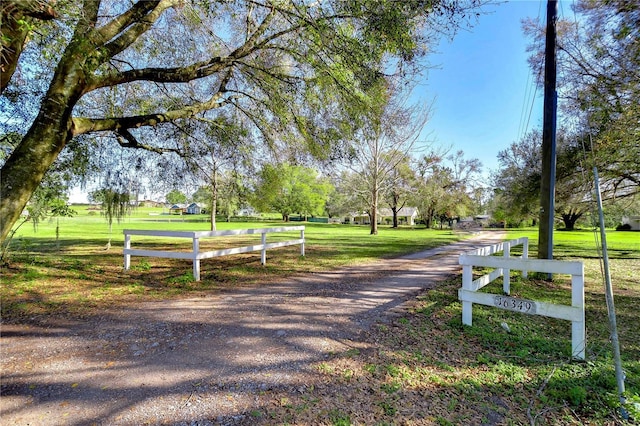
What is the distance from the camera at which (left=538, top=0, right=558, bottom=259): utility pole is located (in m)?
7.22

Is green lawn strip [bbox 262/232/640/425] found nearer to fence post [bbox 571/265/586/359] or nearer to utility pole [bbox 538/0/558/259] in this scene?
fence post [bbox 571/265/586/359]

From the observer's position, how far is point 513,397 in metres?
2.84

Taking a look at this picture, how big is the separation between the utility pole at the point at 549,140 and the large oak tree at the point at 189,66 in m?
4.07

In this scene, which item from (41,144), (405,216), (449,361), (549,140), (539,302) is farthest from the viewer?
(405,216)

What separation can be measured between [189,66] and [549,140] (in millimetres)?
8489

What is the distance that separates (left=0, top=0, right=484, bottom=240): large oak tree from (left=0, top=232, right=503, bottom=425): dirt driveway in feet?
7.30

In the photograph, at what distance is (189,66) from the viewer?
6.79 metres

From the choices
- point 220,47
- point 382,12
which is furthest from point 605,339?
point 220,47

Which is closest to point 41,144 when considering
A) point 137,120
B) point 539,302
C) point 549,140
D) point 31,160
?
point 31,160

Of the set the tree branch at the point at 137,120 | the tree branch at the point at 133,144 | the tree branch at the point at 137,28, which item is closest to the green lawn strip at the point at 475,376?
the tree branch at the point at 137,120

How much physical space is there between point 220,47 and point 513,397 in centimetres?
876

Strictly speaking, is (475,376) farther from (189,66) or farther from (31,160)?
(189,66)

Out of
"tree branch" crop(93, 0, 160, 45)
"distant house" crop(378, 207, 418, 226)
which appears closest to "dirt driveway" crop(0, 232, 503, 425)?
"tree branch" crop(93, 0, 160, 45)

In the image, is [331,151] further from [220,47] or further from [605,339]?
[605,339]
